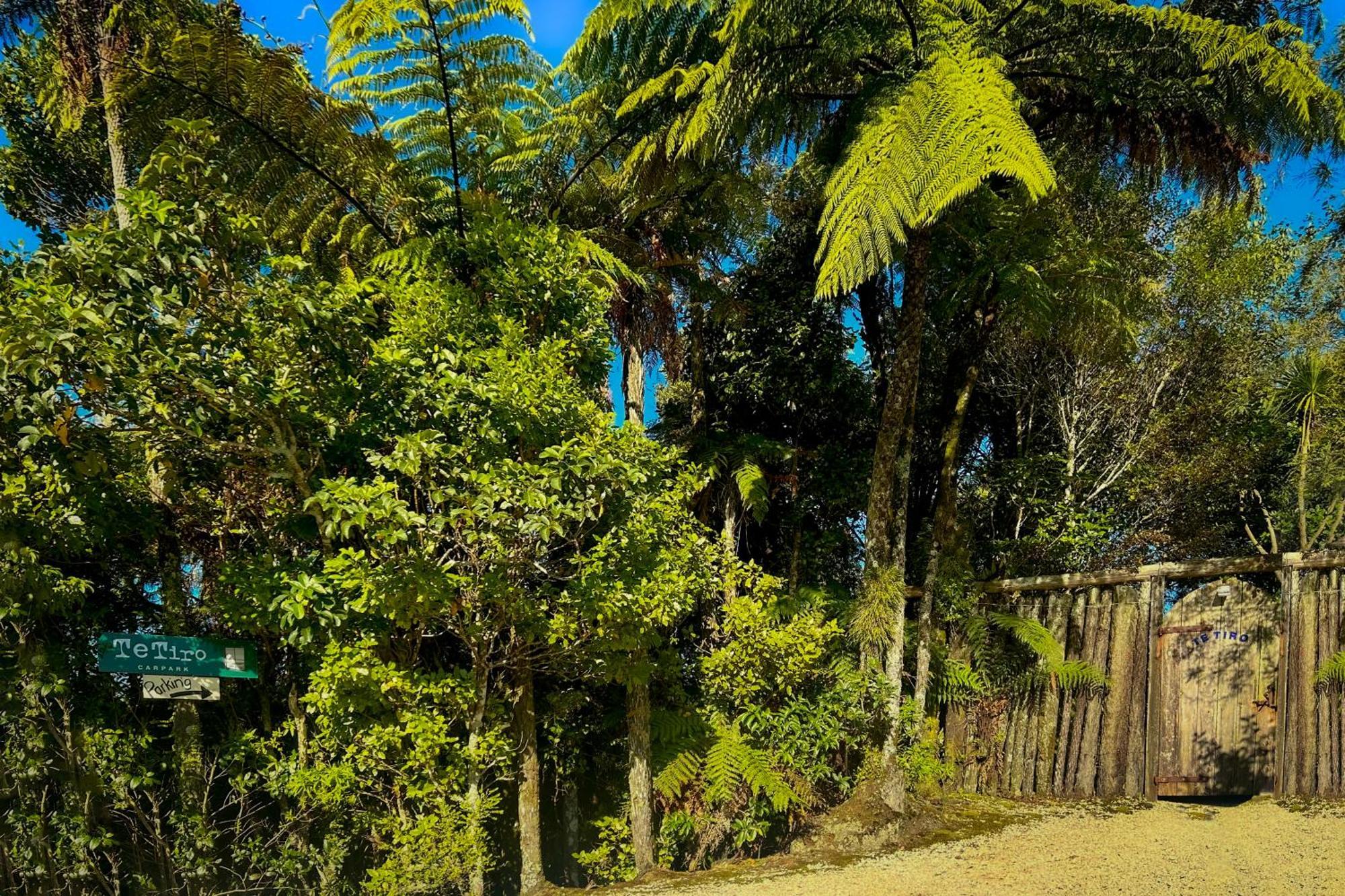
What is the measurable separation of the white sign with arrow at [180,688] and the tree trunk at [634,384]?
4271 millimetres

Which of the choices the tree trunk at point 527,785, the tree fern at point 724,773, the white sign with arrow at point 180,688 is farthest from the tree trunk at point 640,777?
the white sign with arrow at point 180,688

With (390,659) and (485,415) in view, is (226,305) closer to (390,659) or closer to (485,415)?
(485,415)

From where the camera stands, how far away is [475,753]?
5.95 m

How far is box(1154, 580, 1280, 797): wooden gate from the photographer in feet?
22.4

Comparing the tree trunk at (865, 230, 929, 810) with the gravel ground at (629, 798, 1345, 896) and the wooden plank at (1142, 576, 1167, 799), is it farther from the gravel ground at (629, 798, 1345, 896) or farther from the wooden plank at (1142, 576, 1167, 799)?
the wooden plank at (1142, 576, 1167, 799)

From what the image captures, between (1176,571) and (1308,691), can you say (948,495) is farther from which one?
(1308,691)

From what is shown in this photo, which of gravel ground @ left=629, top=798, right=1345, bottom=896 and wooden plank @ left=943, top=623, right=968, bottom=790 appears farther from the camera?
wooden plank @ left=943, top=623, right=968, bottom=790

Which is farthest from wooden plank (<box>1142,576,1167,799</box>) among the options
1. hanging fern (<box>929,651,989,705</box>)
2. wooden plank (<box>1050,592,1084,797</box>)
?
hanging fern (<box>929,651,989,705</box>)

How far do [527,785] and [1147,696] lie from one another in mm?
4812

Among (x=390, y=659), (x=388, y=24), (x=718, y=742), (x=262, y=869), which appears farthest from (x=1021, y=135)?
(x=262, y=869)

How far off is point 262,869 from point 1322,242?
12171 millimetres

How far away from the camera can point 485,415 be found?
5727mm

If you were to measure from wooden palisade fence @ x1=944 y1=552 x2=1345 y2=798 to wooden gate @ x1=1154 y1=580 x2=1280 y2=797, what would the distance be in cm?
1

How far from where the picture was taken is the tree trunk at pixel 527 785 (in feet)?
21.6
